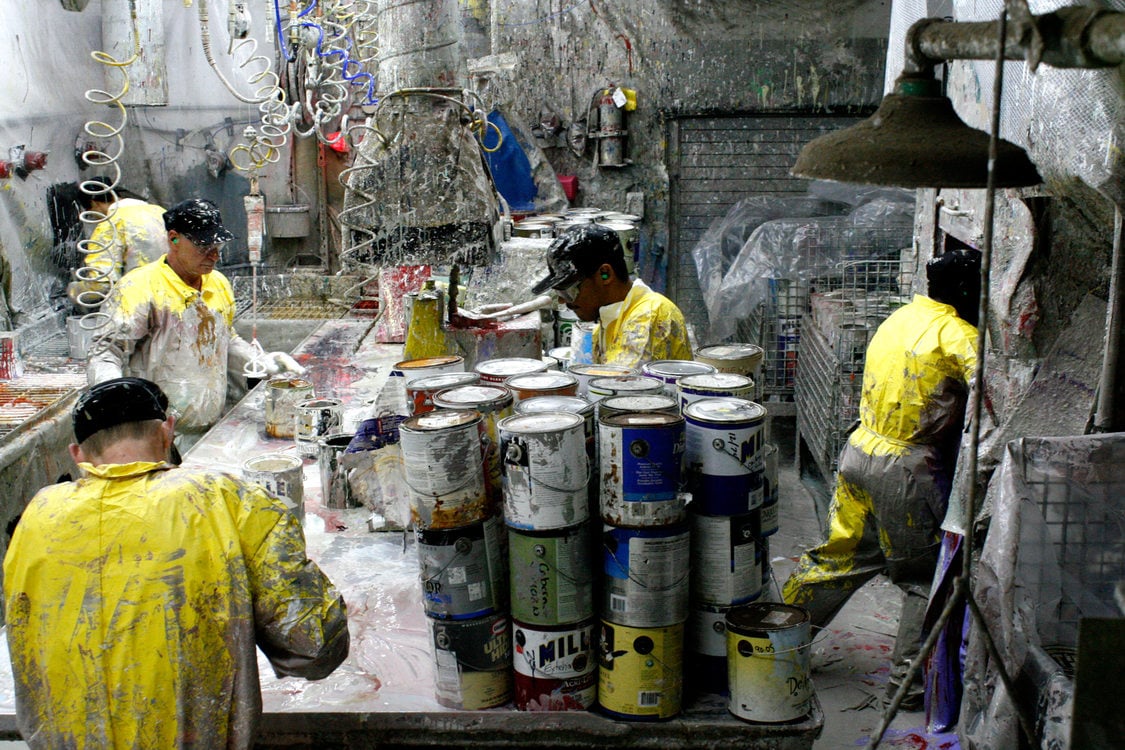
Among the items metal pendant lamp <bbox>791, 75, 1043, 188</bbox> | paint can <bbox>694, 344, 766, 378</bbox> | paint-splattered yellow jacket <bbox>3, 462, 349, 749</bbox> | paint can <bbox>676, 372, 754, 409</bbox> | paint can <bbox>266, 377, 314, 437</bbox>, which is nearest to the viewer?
metal pendant lamp <bbox>791, 75, 1043, 188</bbox>

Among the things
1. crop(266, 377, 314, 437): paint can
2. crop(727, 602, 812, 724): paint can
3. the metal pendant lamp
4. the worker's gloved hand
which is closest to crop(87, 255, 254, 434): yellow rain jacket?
the worker's gloved hand

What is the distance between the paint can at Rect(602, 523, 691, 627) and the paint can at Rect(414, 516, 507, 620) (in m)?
0.27

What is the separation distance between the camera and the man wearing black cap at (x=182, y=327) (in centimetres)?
444

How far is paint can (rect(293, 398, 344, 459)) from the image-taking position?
12.2ft

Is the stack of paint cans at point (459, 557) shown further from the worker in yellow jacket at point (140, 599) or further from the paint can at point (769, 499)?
the paint can at point (769, 499)

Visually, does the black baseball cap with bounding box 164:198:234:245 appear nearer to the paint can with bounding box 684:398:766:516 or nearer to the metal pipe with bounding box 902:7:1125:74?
A: the paint can with bounding box 684:398:766:516

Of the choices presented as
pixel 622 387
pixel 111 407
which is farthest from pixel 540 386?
pixel 111 407

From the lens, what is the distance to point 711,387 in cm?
238

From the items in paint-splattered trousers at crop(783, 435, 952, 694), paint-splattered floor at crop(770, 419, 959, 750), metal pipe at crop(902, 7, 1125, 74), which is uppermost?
A: metal pipe at crop(902, 7, 1125, 74)

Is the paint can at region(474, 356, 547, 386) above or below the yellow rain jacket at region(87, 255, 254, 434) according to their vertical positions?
above

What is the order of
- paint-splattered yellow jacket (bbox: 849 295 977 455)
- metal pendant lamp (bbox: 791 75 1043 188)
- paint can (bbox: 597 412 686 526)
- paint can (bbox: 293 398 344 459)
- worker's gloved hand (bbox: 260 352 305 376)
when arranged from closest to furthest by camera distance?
metal pendant lamp (bbox: 791 75 1043 188)
paint can (bbox: 597 412 686 526)
paint-splattered yellow jacket (bbox: 849 295 977 455)
paint can (bbox: 293 398 344 459)
worker's gloved hand (bbox: 260 352 305 376)

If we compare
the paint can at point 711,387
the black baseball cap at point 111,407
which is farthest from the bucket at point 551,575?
the black baseball cap at point 111,407

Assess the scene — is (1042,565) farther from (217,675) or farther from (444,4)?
(444,4)

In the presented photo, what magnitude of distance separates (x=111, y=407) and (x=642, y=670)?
4.05 ft
